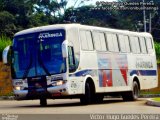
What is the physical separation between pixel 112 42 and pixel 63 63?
4.73 meters

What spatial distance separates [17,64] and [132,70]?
7140 millimetres

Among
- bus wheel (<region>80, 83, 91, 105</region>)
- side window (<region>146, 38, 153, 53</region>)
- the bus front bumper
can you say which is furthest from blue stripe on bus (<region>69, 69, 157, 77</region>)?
side window (<region>146, 38, 153, 53</region>)

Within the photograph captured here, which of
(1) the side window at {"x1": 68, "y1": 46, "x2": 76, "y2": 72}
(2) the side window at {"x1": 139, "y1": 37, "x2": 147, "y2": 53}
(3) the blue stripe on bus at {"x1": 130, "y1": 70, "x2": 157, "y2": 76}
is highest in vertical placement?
(2) the side window at {"x1": 139, "y1": 37, "x2": 147, "y2": 53}

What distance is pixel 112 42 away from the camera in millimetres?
25266

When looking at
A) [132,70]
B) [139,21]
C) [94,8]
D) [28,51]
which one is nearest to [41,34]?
[28,51]

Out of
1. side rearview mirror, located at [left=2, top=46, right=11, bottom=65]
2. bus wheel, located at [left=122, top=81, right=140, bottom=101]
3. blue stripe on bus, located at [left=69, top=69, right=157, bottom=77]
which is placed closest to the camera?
blue stripe on bus, located at [left=69, top=69, right=157, bottom=77]

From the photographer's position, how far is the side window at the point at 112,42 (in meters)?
24.9

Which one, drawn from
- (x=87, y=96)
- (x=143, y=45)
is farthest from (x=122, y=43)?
(x=87, y=96)

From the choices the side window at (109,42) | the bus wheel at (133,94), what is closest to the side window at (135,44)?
the bus wheel at (133,94)

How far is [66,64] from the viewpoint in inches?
833

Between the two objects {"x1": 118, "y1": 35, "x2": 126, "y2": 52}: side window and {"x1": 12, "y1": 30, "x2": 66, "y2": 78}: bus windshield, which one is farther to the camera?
{"x1": 118, "y1": 35, "x2": 126, "y2": 52}: side window

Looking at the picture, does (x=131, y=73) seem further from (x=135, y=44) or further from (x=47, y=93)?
(x=47, y=93)

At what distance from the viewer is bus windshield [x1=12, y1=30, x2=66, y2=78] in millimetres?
21328

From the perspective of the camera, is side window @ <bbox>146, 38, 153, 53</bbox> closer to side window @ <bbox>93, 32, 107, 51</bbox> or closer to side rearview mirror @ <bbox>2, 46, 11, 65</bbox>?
side window @ <bbox>93, 32, 107, 51</bbox>
